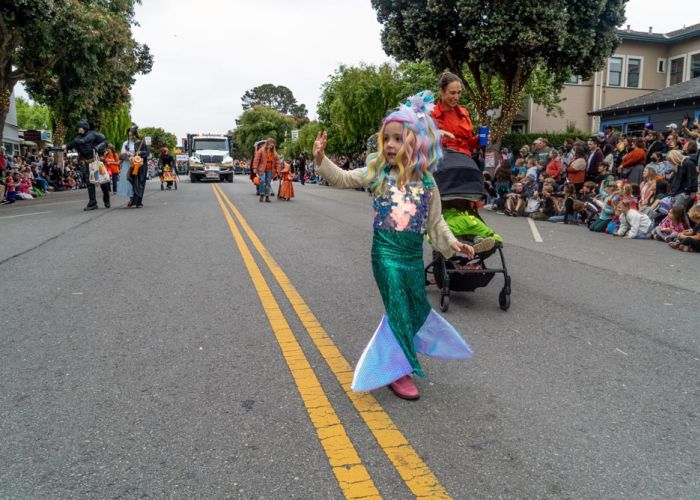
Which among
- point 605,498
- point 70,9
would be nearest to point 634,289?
point 605,498

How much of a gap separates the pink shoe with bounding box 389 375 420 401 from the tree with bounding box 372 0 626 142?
1758 cm

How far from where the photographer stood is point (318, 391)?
3828mm

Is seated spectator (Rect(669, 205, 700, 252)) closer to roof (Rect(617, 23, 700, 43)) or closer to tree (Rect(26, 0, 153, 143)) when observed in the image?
tree (Rect(26, 0, 153, 143))

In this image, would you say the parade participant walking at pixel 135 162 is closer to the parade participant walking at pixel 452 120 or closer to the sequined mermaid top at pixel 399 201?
the parade participant walking at pixel 452 120

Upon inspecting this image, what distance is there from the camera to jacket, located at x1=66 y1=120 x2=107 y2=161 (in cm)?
1516

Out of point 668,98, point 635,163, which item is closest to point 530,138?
point 668,98

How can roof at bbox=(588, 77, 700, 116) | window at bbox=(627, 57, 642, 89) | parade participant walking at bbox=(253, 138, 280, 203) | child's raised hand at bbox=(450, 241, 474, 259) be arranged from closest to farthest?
child's raised hand at bbox=(450, 241, 474, 259) → parade participant walking at bbox=(253, 138, 280, 203) → roof at bbox=(588, 77, 700, 116) → window at bbox=(627, 57, 642, 89)

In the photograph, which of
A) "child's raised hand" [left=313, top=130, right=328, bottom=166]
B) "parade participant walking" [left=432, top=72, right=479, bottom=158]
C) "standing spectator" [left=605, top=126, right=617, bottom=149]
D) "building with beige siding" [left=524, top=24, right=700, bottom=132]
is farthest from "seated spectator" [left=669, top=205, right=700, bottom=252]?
"building with beige siding" [left=524, top=24, right=700, bottom=132]

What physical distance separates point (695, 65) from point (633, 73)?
3.54 metres

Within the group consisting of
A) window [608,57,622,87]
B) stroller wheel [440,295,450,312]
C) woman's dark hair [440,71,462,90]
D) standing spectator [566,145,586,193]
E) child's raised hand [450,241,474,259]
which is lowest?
stroller wheel [440,295,450,312]

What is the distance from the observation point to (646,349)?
15.9ft

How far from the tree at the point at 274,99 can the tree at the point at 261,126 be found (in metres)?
14.9

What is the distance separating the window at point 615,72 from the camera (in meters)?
39.2

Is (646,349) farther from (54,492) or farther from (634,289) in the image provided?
(54,492)
